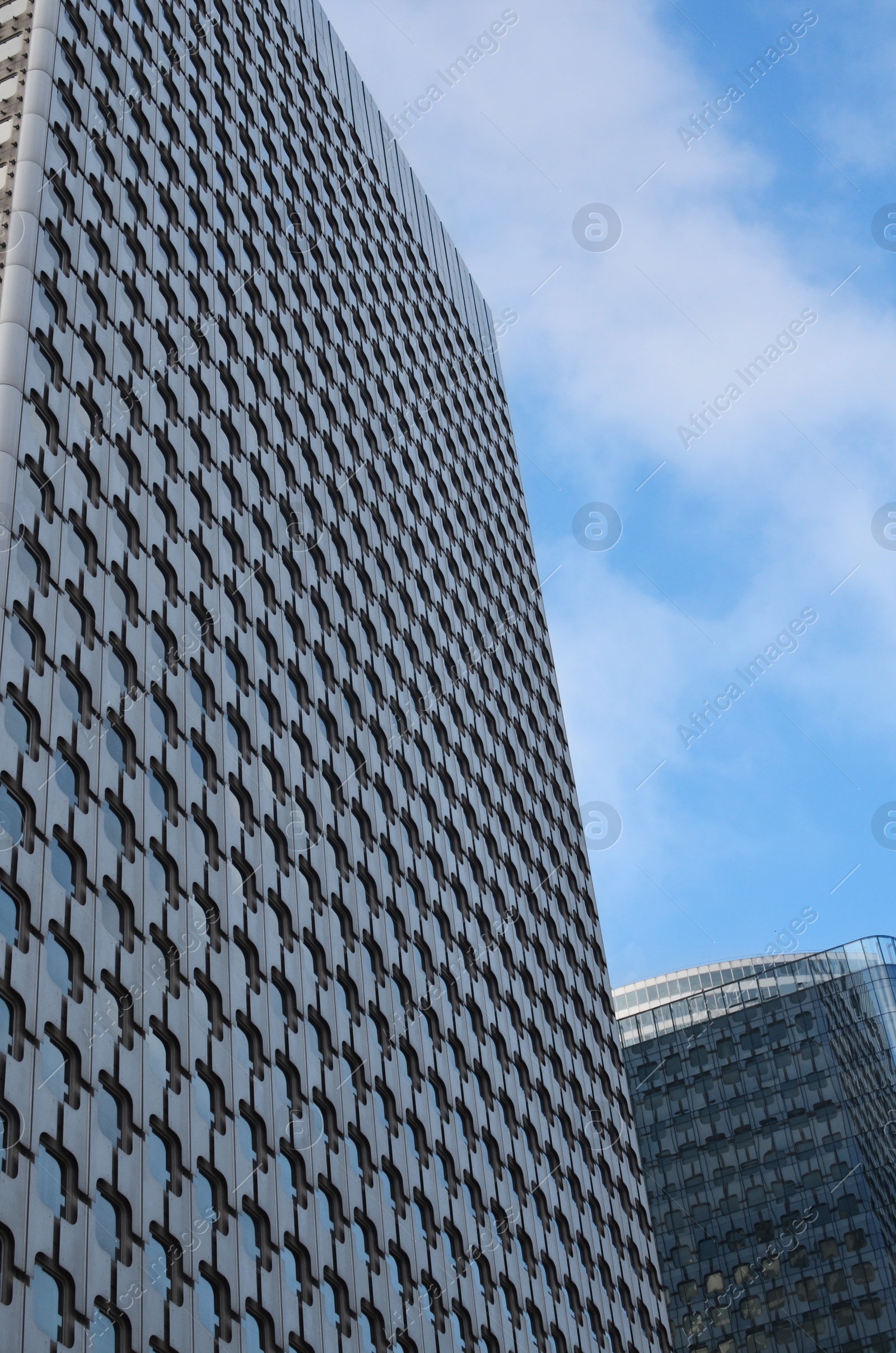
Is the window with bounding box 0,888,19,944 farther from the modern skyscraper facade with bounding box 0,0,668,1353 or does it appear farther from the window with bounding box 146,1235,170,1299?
the window with bounding box 146,1235,170,1299

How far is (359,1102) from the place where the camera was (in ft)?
167

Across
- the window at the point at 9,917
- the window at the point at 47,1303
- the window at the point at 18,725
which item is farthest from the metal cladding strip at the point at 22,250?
the window at the point at 47,1303

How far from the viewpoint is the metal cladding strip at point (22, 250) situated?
144 feet

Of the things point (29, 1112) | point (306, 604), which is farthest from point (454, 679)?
point (29, 1112)

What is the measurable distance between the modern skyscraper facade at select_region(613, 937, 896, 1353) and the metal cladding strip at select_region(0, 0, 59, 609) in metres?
81.3

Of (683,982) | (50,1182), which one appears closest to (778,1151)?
(683,982)

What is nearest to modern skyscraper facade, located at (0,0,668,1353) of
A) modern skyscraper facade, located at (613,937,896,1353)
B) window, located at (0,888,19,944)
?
window, located at (0,888,19,944)

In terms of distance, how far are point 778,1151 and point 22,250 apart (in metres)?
83.2

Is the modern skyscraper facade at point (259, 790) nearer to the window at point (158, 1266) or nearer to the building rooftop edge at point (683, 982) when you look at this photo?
the window at point (158, 1266)

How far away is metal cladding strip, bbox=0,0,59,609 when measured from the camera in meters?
43.9

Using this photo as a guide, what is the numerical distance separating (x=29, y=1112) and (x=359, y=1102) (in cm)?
1758

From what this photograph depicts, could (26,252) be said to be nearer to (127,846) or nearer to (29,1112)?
(127,846)

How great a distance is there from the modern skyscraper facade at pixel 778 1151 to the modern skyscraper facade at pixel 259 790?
36.6 meters

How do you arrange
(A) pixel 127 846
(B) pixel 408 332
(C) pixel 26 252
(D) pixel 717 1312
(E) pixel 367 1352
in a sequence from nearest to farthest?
(A) pixel 127 846 → (E) pixel 367 1352 → (C) pixel 26 252 → (B) pixel 408 332 → (D) pixel 717 1312
